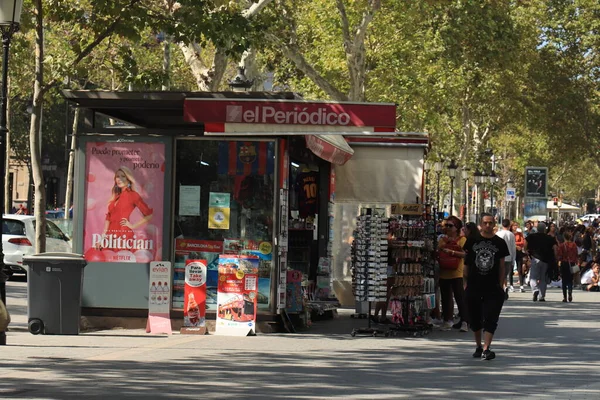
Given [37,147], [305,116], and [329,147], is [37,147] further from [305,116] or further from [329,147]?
[305,116]

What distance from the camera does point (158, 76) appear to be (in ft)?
65.1

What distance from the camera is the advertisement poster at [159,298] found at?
16.6 m

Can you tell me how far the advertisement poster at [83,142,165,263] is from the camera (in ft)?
55.4

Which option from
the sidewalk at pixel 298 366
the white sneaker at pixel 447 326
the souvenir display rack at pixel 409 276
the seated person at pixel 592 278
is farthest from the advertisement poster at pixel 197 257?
the seated person at pixel 592 278

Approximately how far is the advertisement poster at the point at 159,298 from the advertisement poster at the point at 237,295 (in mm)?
699

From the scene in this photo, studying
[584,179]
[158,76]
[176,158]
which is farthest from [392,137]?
[584,179]

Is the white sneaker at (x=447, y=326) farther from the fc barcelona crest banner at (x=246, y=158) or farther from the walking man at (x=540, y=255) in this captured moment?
the walking man at (x=540, y=255)

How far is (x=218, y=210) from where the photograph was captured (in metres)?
17.0

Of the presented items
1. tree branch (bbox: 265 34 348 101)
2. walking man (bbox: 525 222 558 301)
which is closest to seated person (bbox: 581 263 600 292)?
walking man (bbox: 525 222 558 301)

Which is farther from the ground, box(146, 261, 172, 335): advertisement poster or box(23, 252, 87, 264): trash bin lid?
box(23, 252, 87, 264): trash bin lid

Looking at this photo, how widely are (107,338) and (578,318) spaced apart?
943 centimetres

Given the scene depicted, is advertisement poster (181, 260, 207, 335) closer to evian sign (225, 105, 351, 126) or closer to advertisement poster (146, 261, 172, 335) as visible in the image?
advertisement poster (146, 261, 172, 335)

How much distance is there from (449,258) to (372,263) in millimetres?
2024

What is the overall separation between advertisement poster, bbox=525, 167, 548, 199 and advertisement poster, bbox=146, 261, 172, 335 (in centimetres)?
3118
